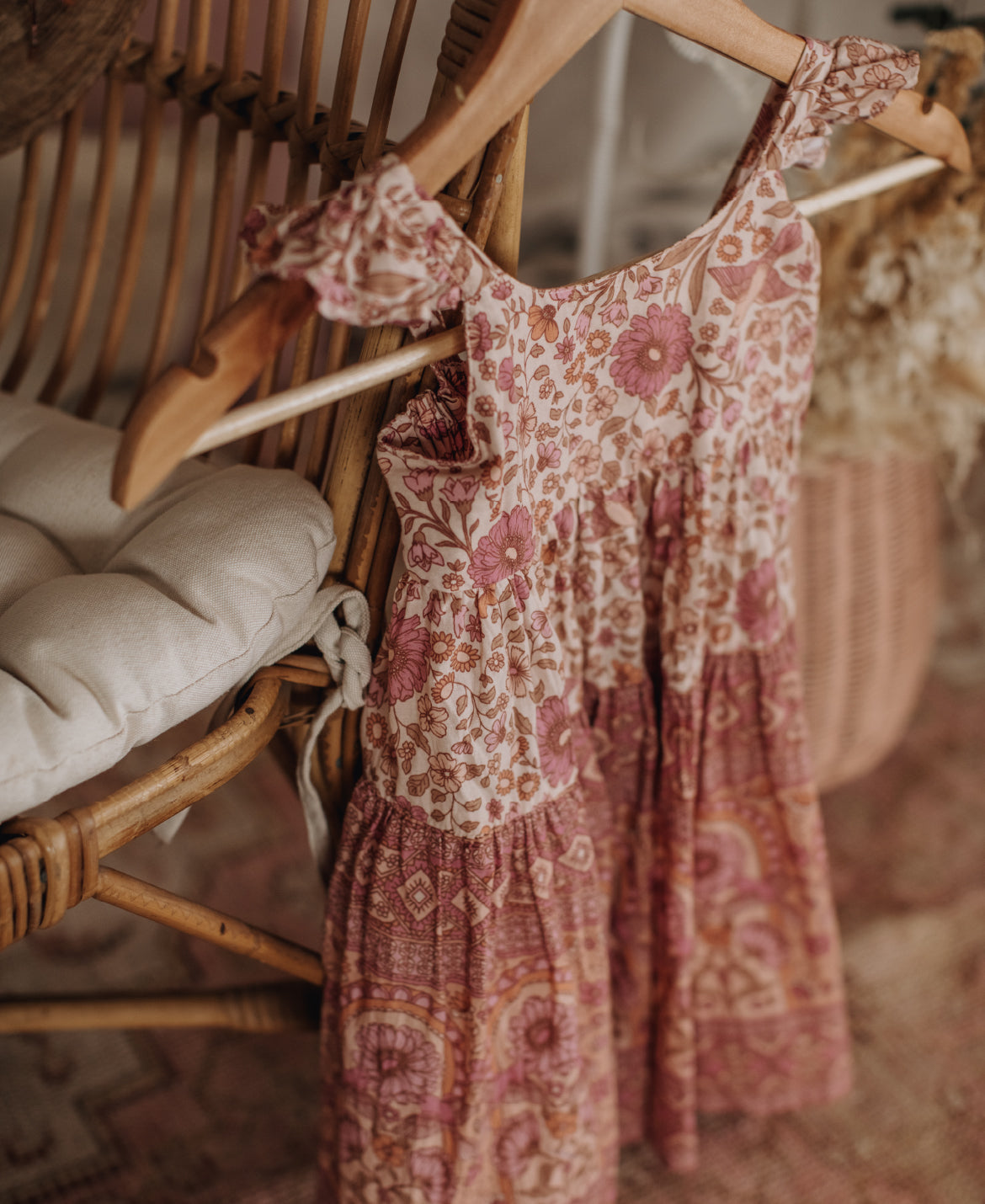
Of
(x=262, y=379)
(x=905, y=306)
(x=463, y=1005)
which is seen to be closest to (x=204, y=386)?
(x=262, y=379)

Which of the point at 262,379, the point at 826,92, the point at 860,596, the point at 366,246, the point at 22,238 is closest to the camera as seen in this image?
the point at 366,246

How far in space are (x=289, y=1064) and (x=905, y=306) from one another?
101 cm

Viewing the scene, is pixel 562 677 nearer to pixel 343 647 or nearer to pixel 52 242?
pixel 343 647

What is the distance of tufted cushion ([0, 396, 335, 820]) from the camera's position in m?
0.49

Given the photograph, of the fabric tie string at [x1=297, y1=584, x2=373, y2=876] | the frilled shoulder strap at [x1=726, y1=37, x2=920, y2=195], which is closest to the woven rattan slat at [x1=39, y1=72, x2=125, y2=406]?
the fabric tie string at [x1=297, y1=584, x2=373, y2=876]

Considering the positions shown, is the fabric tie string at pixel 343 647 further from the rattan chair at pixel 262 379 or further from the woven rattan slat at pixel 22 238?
the woven rattan slat at pixel 22 238

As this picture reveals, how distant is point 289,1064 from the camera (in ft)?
3.21

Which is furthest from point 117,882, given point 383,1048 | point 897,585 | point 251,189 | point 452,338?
point 897,585

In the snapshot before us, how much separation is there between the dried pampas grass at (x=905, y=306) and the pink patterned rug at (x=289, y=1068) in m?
0.52

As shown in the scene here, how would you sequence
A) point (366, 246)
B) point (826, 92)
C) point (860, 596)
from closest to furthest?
1. point (366, 246)
2. point (826, 92)
3. point (860, 596)

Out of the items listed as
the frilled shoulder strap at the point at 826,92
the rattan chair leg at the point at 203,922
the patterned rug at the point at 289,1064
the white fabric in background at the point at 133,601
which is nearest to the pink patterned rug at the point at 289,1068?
the patterned rug at the point at 289,1064

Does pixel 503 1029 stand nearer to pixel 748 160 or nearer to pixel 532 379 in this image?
pixel 532 379

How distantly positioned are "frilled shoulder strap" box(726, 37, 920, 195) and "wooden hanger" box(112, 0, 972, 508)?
0.13 metres

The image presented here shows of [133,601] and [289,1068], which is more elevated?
[133,601]
